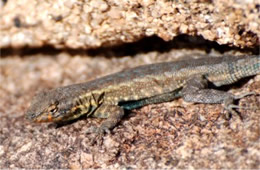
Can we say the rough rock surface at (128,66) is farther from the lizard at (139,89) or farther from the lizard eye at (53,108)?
the lizard eye at (53,108)

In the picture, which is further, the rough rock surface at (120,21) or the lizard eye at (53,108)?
the lizard eye at (53,108)

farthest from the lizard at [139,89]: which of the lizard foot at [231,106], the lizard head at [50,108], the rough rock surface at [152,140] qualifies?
the lizard foot at [231,106]

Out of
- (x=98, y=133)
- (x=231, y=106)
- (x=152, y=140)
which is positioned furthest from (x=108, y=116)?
(x=231, y=106)

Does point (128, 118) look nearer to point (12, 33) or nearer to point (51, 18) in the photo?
point (51, 18)

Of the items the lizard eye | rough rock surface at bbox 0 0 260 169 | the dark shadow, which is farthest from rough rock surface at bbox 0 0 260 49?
the lizard eye

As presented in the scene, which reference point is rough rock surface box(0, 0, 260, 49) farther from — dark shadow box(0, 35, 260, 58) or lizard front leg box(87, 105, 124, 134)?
lizard front leg box(87, 105, 124, 134)

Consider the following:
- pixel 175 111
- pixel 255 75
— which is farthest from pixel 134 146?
pixel 255 75

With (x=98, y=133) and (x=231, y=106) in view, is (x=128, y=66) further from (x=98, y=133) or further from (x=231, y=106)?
(x=231, y=106)
